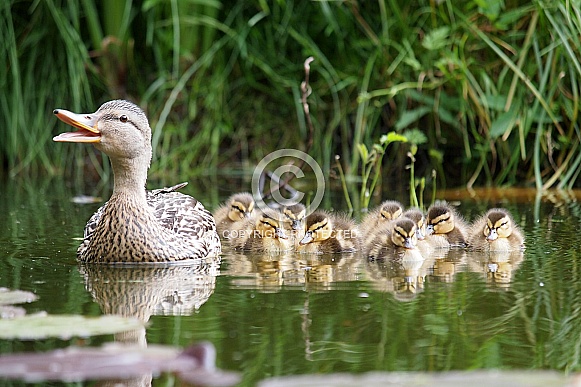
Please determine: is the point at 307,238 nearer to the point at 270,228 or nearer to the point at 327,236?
the point at 327,236

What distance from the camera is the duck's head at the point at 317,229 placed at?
5.22 metres

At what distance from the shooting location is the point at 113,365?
9.45 feet

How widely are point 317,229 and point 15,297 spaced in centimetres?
186

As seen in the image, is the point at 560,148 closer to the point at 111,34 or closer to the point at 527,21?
the point at 527,21

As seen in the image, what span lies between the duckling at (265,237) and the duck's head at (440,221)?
30.0 inches

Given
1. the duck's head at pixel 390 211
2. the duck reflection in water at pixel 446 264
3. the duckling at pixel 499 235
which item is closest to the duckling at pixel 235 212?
the duck's head at pixel 390 211

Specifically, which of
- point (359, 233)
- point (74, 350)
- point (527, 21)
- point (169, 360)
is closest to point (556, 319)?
point (169, 360)

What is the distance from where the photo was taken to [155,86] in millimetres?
8797

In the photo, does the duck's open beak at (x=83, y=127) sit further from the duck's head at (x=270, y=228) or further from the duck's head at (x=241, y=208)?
the duck's head at (x=241, y=208)

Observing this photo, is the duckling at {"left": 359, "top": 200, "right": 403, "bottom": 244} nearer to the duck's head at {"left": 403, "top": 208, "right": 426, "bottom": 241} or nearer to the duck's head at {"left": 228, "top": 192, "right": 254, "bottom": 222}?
the duck's head at {"left": 403, "top": 208, "right": 426, "bottom": 241}

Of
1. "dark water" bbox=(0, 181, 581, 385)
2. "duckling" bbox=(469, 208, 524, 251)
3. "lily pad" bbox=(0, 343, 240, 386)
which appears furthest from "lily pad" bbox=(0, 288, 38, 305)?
"duckling" bbox=(469, 208, 524, 251)

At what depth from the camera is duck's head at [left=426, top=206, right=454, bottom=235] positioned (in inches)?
213

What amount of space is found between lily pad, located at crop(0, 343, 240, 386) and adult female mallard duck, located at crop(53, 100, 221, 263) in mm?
1862

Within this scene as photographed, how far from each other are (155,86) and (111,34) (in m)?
0.68
